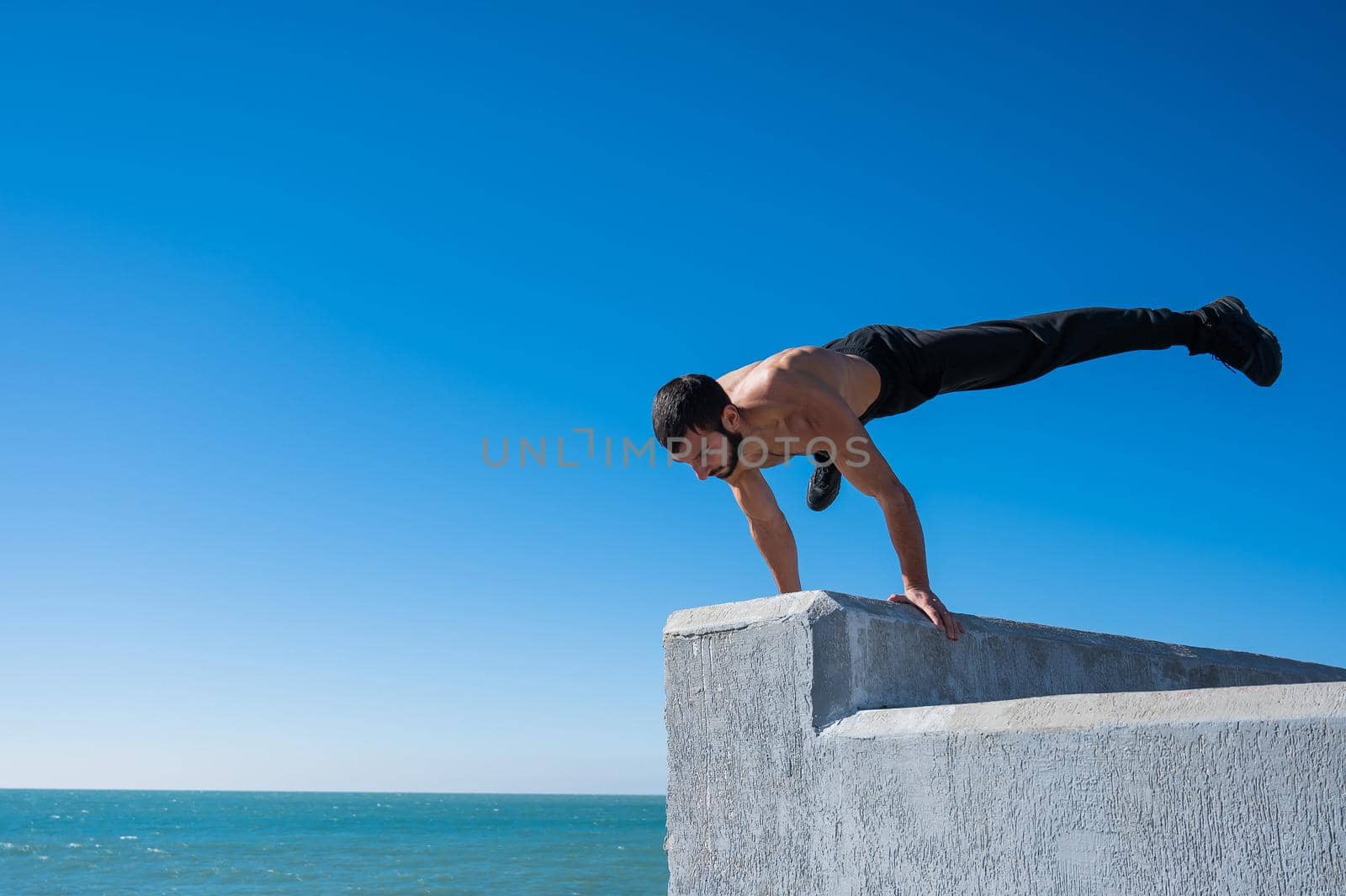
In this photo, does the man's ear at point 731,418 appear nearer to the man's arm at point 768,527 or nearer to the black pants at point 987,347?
the man's arm at point 768,527

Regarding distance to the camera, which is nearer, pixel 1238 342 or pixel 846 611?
pixel 846 611

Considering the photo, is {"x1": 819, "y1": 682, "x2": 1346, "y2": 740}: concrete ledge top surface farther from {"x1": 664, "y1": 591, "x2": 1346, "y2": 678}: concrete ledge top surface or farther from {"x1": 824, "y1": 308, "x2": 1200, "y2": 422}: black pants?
{"x1": 824, "y1": 308, "x2": 1200, "y2": 422}: black pants

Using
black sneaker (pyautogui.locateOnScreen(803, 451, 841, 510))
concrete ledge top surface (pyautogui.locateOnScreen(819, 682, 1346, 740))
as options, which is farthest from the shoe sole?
concrete ledge top surface (pyautogui.locateOnScreen(819, 682, 1346, 740))

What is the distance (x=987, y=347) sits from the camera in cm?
470

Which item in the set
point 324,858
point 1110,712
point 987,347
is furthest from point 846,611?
point 324,858

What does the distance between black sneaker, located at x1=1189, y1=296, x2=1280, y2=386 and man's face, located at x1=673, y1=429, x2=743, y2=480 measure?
110 inches

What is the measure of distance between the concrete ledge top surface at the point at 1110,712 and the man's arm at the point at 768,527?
5.59ft

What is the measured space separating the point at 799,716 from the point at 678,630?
457mm

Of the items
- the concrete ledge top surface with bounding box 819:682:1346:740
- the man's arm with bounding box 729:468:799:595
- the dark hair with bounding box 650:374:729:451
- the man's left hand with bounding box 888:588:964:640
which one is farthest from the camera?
the man's arm with bounding box 729:468:799:595

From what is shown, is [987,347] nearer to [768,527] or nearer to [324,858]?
[768,527]

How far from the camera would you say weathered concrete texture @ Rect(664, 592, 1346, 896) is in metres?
1.78

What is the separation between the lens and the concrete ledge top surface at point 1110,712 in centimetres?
176

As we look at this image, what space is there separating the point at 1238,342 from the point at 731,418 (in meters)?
2.95

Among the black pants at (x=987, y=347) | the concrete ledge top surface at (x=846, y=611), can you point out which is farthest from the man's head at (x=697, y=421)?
the black pants at (x=987, y=347)
